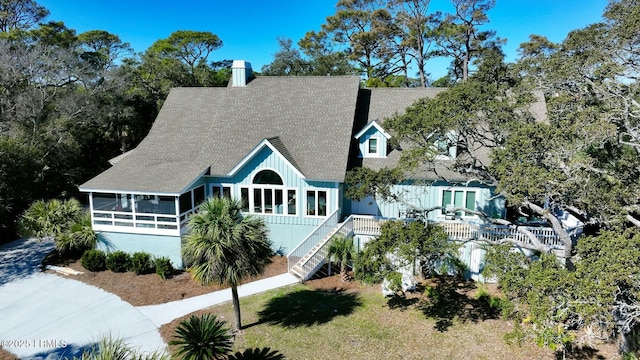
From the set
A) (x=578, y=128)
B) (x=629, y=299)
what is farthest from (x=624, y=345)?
(x=578, y=128)

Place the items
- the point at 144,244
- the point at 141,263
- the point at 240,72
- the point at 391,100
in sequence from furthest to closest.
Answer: the point at 240,72, the point at 391,100, the point at 144,244, the point at 141,263

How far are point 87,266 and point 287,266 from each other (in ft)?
31.9

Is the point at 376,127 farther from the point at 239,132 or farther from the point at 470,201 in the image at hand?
the point at 239,132

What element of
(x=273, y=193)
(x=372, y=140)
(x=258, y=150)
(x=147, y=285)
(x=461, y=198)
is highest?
(x=372, y=140)

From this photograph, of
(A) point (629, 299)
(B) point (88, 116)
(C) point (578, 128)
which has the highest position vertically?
(B) point (88, 116)

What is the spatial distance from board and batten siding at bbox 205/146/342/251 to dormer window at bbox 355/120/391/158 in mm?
3329

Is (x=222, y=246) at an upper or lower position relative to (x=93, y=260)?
upper

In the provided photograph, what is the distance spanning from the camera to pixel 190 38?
55.2 metres

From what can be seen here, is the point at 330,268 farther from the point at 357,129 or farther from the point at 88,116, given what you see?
the point at 88,116

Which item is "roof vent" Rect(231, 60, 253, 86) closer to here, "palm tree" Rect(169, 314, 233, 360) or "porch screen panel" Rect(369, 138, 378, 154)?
"porch screen panel" Rect(369, 138, 378, 154)

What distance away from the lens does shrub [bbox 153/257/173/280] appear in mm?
18156

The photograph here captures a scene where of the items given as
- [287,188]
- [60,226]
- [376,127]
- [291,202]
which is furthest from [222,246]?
[60,226]

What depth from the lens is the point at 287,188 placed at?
20609 mm

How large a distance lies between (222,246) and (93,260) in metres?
10.2
